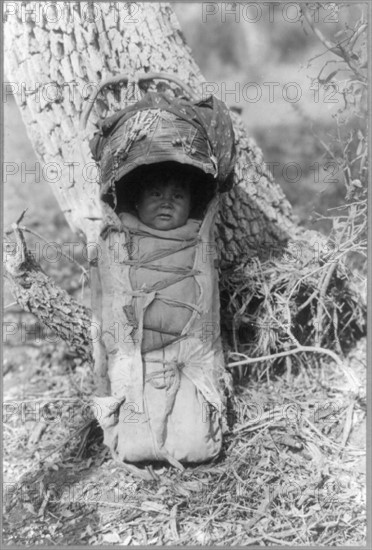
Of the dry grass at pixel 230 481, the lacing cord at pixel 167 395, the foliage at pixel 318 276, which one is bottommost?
the dry grass at pixel 230 481

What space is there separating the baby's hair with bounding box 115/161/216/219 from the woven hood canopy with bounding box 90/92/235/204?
13 cm

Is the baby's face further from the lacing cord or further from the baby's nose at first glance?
the lacing cord

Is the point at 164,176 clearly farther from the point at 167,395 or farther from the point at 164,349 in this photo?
the point at 167,395

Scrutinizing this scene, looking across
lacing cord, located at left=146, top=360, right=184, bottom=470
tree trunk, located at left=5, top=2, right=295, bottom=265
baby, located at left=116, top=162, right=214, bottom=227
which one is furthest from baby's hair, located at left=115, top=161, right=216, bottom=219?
lacing cord, located at left=146, top=360, right=184, bottom=470

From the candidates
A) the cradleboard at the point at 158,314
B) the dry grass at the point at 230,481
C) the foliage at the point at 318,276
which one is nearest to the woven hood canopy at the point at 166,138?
the cradleboard at the point at 158,314

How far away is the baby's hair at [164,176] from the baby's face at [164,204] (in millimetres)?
28

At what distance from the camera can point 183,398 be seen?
270 cm

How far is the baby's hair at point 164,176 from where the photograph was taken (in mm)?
2789

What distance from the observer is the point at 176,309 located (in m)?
2.76

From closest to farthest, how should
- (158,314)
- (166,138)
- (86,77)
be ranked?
(166,138)
(158,314)
(86,77)

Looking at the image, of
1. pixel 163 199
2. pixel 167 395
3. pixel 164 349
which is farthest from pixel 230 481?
pixel 163 199

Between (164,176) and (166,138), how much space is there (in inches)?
7.5

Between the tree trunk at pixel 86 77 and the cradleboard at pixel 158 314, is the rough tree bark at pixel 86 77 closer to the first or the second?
the tree trunk at pixel 86 77

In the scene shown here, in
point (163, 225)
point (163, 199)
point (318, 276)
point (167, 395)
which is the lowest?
point (167, 395)
